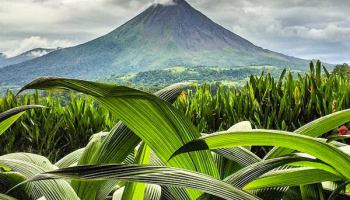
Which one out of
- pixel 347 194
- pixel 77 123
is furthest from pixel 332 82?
pixel 347 194

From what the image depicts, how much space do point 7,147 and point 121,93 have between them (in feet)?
17.4

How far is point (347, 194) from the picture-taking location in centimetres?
139

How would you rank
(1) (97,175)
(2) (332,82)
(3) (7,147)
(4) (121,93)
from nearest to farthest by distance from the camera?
(1) (97,175)
(4) (121,93)
(2) (332,82)
(3) (7,147)

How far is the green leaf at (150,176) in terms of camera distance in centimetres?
65

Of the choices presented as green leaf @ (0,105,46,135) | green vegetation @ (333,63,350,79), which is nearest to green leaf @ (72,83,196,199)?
green leaf @ (0,105,46,135)

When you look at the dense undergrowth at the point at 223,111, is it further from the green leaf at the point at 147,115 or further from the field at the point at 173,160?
the green leaf at the point at 147,115

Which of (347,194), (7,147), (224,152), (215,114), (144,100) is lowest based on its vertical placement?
(7,147)

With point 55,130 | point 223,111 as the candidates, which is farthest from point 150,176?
point 55,130

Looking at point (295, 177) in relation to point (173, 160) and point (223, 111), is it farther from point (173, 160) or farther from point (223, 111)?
point (223, 111)

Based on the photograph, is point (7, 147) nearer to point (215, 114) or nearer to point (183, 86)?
point (215, 114)

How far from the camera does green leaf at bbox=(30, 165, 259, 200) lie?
0.65m

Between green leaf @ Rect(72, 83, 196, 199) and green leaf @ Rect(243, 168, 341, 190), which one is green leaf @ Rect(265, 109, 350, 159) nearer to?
green leaf @ Rect(243, 168, 341, 190)

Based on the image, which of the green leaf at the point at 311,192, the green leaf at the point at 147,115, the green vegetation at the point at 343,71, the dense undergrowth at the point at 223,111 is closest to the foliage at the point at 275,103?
the dense undergrowth at the point at 223,111

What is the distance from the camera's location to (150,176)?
2.19ft
